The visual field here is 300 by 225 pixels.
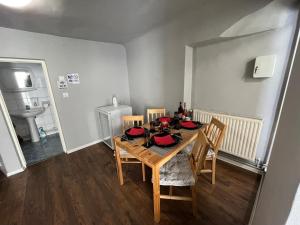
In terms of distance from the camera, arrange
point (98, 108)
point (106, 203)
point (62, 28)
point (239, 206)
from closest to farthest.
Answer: point (239, 206) < point (106, 203) < point (62, 28) < point (98, 108)

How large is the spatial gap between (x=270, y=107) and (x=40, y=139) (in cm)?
476

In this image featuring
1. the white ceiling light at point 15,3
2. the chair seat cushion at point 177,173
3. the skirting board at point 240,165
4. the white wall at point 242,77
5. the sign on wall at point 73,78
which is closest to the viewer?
the chair seat cushion at point 177,173

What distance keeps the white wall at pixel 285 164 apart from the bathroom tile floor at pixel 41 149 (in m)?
3.32

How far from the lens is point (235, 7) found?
4.99 ft

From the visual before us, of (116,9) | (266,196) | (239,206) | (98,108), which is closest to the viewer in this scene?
(266,196)

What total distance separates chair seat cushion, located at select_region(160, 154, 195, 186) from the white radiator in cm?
87

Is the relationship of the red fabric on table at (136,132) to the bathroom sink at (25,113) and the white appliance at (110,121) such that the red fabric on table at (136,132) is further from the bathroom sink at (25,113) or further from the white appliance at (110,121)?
the bathroom sink at (25,113)

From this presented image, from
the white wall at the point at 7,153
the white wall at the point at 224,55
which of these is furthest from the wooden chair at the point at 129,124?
the white wall at the point at 7,153

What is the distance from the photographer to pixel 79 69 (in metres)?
2.70

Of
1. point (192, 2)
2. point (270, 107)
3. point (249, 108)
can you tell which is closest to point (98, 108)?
point (192, 2)

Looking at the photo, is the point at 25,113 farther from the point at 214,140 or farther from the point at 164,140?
the point at 214,140

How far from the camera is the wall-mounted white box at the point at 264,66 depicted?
58.0 inches

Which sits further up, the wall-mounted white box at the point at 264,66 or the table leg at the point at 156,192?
the wall-mounted white box at the point at 264,66

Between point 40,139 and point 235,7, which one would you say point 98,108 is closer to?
point 40,139
